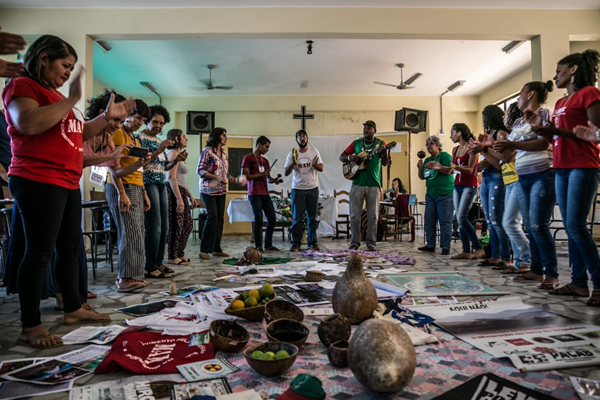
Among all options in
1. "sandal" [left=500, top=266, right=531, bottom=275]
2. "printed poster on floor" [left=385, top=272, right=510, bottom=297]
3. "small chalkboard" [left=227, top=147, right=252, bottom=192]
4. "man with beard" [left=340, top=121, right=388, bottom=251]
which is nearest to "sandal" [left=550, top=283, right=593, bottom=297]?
"printed poster on floor" [left=385, top=272, right=510, bottom=297]

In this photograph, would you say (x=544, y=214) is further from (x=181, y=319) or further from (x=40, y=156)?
(x=40, y=156)

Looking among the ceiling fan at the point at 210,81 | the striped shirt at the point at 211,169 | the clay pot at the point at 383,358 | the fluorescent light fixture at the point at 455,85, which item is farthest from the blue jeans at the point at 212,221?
the fluorescent light fixture at the point at 455,85

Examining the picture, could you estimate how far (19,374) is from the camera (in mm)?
1378

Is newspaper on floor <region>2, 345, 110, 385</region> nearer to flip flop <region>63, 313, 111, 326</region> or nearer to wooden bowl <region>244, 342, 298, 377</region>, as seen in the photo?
flip flop <region>63, 313, 111, 326</region>

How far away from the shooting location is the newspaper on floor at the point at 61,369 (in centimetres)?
135

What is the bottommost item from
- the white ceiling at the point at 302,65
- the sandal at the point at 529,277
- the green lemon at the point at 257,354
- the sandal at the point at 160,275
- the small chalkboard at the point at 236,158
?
the sandal at the point at 529,277

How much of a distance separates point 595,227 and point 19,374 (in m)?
8.42

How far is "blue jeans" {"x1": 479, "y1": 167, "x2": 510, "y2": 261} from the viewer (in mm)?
3738

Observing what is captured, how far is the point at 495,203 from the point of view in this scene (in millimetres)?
3756

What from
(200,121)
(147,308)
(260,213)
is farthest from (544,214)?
(200,121)

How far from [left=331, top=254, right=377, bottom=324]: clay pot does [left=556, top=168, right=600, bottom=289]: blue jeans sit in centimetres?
152

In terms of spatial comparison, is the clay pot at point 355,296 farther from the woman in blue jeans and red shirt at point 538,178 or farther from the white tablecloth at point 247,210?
the white tablecloth at point 247,210

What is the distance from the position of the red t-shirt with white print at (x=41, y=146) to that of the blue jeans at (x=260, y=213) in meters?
3.44

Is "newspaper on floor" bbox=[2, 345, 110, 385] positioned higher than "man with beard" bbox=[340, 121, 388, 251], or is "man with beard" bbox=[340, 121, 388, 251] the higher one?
"man with beard" bbox=[340, 121, 388, 251]
